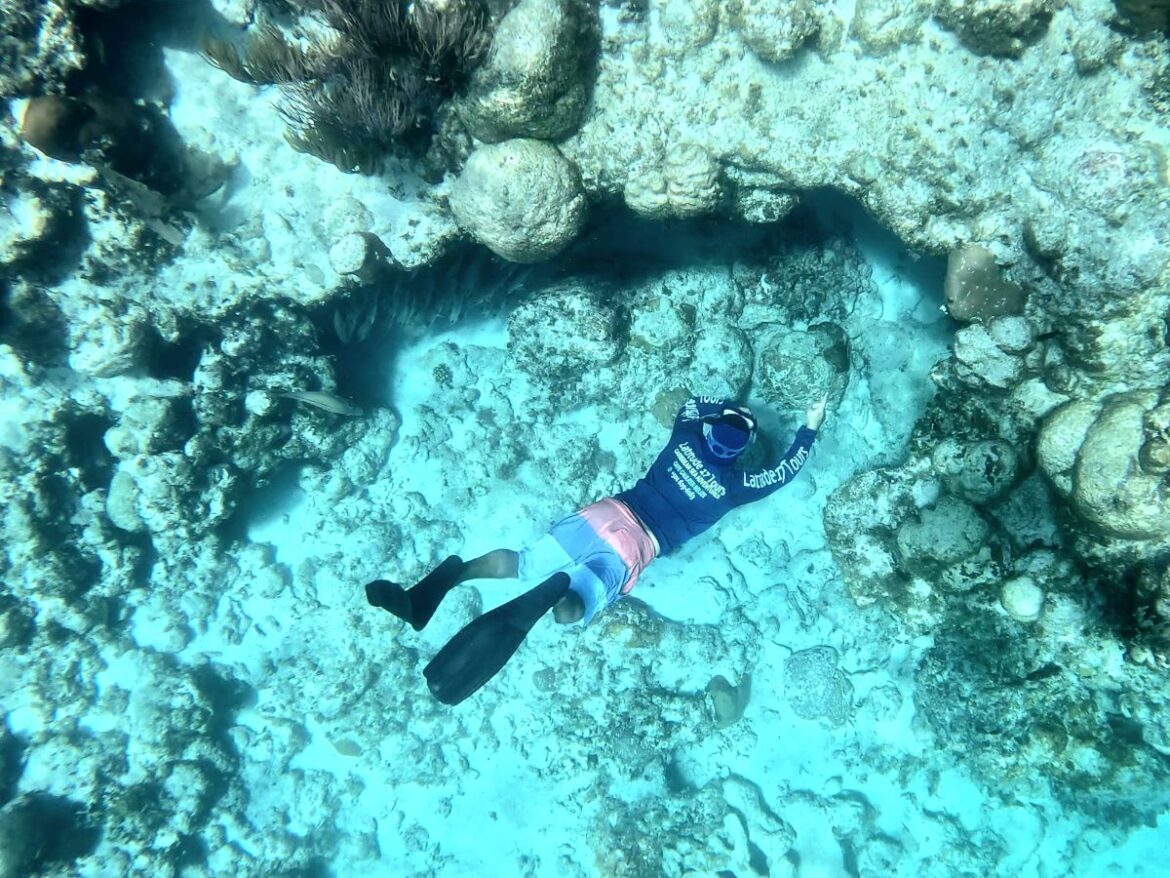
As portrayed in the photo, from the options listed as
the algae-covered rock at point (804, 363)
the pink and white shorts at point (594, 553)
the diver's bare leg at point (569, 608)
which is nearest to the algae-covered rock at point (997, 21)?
the algae-covered rock at point (804, 363)

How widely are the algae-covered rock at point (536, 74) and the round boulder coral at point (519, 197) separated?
161 mm

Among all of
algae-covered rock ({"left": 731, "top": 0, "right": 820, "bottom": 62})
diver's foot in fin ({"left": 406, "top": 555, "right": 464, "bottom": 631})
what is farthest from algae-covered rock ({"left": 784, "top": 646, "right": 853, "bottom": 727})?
algae-covered rock ({"left": 731, "top": 0, "right": 820, "bottom": 62})

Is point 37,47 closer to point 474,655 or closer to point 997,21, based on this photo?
point 474,655

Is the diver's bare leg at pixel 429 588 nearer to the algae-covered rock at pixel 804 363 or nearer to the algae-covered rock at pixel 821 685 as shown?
the algae-covered rock at pixel 804 363

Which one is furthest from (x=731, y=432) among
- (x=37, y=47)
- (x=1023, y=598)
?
(x=37, y=47)

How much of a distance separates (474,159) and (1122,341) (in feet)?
16.9

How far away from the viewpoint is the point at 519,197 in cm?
518

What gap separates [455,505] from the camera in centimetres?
855

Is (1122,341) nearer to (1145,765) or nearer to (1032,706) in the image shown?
(1032,706)

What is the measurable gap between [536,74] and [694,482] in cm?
384

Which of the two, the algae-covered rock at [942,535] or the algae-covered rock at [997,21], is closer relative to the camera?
the algae-covered rock at [997,21]

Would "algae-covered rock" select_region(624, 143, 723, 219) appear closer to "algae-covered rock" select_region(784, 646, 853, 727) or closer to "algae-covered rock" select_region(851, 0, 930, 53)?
"algae-covered rock" select_region(851, 0, 930, 53)

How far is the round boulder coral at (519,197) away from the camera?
16.9 ft

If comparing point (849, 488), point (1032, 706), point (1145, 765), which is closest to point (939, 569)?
point (849, 488)
